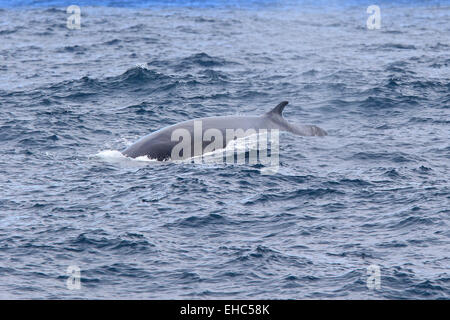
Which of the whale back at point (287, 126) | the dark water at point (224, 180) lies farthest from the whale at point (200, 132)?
the dark water at point (224, 180)

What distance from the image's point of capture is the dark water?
52.1 feet

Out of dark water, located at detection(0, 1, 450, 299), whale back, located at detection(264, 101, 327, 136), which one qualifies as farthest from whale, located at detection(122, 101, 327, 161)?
dark water, located at detection(0, 1, 450, 299)

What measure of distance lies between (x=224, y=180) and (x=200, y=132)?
2.76 metres

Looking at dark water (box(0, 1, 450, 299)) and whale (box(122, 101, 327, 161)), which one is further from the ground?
whale (box(122, 101, 327, 161))

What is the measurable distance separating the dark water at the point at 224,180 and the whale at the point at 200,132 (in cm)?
52

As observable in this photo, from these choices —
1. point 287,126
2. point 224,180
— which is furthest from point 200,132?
point 287,126

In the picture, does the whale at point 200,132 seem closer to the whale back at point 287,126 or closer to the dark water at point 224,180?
the whale back at point 287,126

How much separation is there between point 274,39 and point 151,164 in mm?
29611

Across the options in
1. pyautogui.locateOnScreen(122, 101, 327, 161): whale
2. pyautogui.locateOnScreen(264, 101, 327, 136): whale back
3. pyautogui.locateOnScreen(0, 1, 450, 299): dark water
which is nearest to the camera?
pyautogui.locateOnScreen(0, 1, 450, 299): dark water

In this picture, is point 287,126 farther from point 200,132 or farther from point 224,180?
point 224,180

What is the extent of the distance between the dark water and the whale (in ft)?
1.69

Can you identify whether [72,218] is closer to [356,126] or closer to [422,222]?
[422,222]

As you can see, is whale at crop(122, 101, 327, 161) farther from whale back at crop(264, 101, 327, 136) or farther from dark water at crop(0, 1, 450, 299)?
dark water at crop(0, 1, 450, 299)

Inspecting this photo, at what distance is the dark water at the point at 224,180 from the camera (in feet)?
52.1
